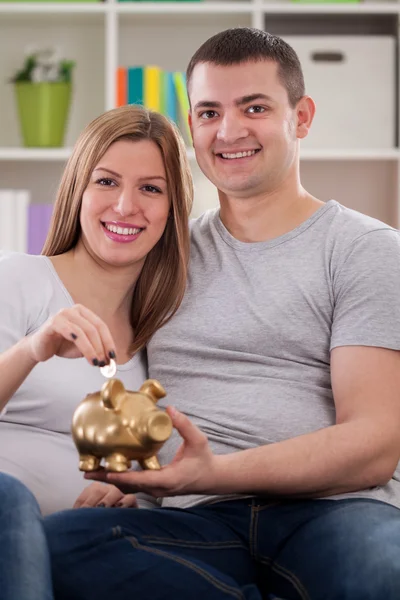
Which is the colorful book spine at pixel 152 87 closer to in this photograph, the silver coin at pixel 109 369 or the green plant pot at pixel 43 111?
the green plant pot at pixel 43 111

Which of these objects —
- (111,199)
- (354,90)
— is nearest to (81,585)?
(111,199)

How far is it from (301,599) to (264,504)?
0.60ft

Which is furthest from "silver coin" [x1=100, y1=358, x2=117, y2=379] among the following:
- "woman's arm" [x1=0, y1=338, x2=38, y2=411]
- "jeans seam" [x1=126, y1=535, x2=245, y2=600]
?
"jeans seam" [x1=126, y1=535, x2=245, y2=600]

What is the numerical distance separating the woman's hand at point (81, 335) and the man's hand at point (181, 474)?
12 centimetres

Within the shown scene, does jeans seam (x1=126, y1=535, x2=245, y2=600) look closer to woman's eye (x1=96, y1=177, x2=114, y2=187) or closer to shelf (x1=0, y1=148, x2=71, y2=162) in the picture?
woman's eye (x1=96, y1=177, x2=114, y2=187)

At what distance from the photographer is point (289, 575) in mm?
1303

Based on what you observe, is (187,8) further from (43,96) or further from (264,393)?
(264,393)

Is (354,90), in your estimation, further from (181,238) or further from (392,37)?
(181,238)

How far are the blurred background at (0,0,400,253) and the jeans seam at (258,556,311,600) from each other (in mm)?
1782

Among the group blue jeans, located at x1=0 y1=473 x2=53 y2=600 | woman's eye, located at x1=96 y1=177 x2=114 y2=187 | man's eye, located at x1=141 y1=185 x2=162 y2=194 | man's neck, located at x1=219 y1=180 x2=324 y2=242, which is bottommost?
blue jeans, located at x1=0 y1=473 x2=53 y2=600

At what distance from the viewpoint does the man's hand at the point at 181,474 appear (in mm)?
1209

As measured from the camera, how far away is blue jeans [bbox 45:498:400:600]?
3.96 ft

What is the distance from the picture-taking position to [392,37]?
9.98 ft

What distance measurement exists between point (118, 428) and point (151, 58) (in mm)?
2224
